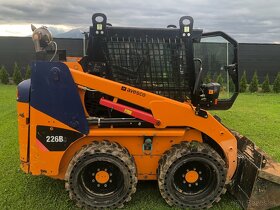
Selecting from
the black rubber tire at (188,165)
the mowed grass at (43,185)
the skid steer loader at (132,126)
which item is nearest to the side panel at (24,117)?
the skid steer loader at (132,126)

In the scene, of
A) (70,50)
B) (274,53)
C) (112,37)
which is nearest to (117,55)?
(112,37)

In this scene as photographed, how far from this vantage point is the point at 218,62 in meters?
4.77

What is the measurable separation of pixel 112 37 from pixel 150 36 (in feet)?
1.45

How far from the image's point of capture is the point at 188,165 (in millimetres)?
4320

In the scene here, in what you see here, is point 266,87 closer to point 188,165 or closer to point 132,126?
point 188,165

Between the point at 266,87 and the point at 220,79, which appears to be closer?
the point at 220,79

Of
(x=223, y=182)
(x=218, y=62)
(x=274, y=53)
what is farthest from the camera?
(x=274, y=53)

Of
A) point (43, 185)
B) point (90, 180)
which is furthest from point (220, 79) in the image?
point (43, 185)

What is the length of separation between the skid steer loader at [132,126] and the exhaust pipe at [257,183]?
1 cm

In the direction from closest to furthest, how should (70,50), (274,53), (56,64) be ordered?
(56,64) < (70,50) < (274,53)

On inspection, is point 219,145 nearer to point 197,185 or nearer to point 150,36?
point 197,185

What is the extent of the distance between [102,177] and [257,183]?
172 cm

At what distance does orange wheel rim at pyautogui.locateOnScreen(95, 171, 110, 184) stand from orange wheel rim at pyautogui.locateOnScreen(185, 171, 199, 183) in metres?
0.92

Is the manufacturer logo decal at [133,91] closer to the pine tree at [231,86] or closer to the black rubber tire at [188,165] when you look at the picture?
the black rubber tire at [188,165]
